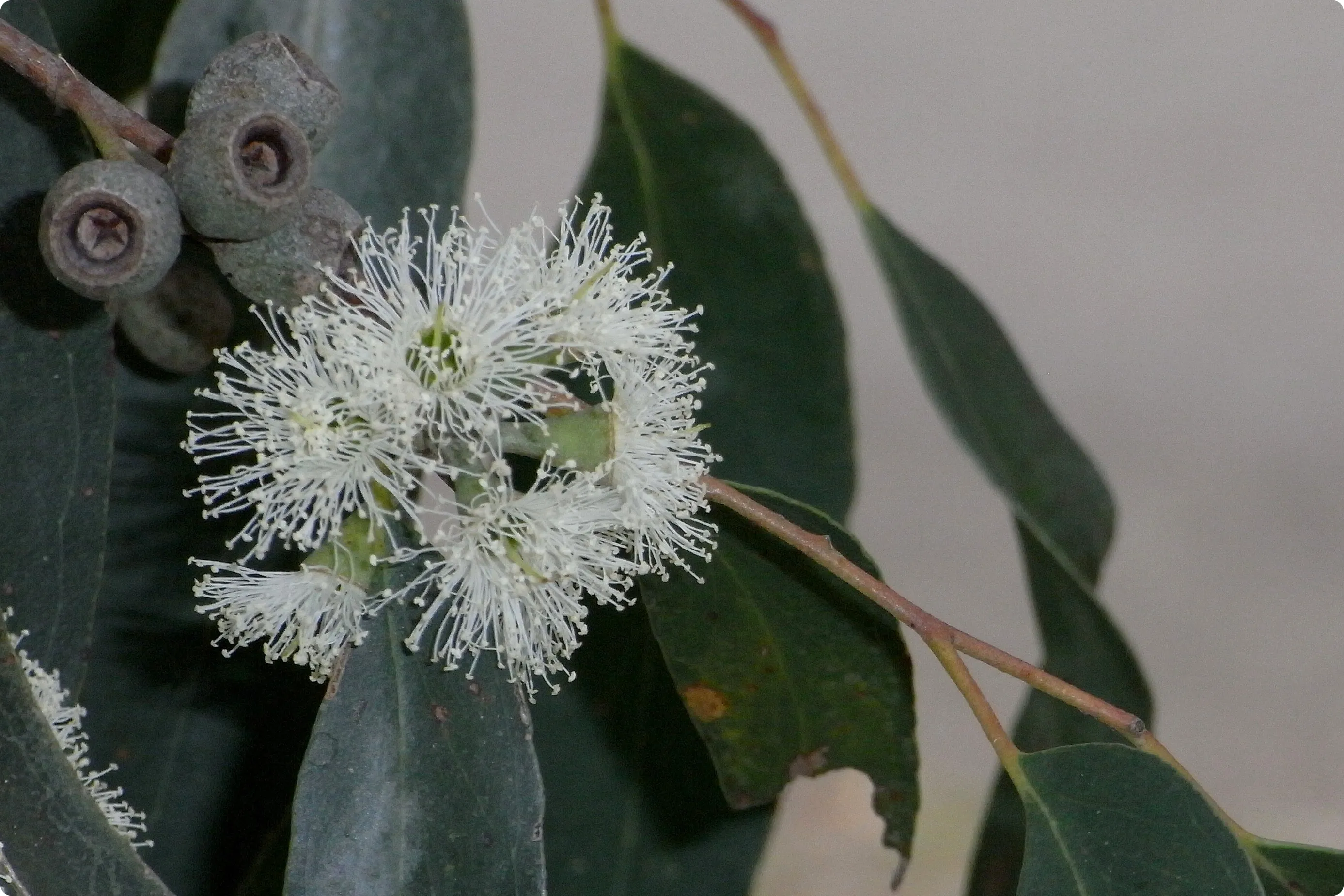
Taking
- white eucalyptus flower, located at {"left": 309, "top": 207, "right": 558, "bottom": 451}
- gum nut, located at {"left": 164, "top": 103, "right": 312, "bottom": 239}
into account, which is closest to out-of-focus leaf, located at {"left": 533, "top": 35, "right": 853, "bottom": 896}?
white eucalyptus flower, located at {"left": 309, "top": 207, "right": 558, "bottom": 451}

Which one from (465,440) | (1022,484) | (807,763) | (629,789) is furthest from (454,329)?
(1022,484)

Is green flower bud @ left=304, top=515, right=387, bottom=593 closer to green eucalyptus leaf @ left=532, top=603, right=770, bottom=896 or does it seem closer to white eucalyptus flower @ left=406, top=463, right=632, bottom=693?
white eucalyptus flower @ left=406, top=463, right=632, bottom=693

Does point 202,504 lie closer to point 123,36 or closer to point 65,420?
point 65,420

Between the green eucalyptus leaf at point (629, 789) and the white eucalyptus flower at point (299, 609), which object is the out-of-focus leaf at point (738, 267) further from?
the white eucalyptus flower at point (299, 609)

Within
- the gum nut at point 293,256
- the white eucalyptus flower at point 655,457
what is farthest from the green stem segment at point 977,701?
the gum nut at point 293,256

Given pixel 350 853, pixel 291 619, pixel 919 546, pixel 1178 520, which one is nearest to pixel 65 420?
pixel 291 619

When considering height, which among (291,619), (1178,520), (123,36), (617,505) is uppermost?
(1178,520)

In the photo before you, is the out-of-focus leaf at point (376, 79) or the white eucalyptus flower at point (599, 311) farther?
the out-of-focus leaf at point (376, 79)
